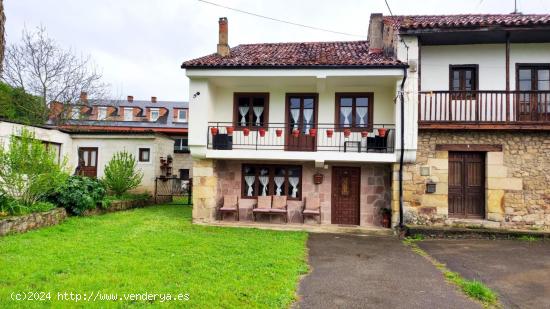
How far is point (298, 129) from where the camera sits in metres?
11.0

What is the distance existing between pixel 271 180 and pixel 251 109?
8.25ft

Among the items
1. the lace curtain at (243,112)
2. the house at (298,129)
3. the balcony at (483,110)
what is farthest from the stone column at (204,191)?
the balcony at (483,110)

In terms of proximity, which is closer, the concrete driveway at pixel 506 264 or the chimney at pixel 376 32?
the concrete driveway at pixel 506 264

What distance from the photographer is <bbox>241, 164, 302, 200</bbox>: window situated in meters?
11.2

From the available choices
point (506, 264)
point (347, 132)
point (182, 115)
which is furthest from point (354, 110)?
point (182, 115)

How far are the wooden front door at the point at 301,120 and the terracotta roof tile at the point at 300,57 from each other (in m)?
1.36

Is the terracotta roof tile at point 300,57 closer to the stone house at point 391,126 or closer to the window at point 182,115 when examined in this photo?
the stone house at point 391,126

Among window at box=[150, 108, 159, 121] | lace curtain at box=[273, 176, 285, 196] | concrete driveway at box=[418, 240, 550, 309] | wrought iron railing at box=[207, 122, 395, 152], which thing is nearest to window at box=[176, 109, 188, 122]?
window at box=[150, 108, 159, 121]

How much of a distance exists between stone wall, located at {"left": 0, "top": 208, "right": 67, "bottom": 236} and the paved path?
665cm

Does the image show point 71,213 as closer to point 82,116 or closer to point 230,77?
point 230,77

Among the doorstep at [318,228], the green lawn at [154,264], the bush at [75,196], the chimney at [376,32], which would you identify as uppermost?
the chimney at [376,32]

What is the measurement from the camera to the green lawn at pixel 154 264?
423 cm

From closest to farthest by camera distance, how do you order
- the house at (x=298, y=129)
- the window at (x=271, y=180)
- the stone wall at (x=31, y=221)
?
the stone wall at (x=31, y=221)
the house at (x=298, y=129)
the window at (x=271, y=180)

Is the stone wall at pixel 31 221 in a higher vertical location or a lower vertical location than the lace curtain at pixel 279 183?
lower
